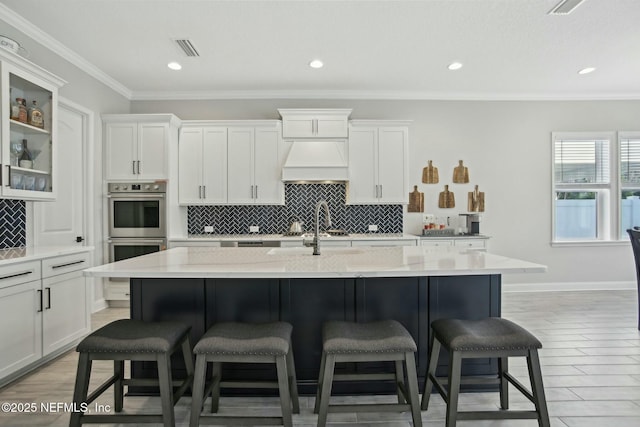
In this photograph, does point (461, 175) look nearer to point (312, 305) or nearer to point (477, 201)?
point (477, 201)

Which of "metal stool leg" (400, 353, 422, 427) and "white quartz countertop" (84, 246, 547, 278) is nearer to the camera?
"metal stool leg" (400, 353, 422, 427)

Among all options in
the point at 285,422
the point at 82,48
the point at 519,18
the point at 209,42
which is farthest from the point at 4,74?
the point at 519,18

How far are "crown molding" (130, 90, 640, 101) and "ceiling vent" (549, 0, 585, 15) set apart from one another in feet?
6.96

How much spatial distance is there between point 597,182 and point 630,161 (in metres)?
0.57

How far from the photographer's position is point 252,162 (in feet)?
Result: 15.6

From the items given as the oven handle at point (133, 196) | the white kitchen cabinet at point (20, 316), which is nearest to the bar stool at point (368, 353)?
the white kitchen cabinet at point (20, 316)

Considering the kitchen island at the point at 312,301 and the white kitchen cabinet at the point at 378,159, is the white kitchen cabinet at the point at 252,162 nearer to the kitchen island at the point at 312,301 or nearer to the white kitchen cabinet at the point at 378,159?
the white kitchen cabinet at the point at 378,159

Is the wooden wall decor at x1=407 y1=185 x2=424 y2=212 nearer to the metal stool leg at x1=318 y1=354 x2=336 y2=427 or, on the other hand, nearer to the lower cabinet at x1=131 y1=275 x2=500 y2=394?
the lower cabinet at x1=131 y1=275 x2=500 y2=394

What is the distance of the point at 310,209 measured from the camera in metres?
5.12

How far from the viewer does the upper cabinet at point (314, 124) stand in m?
4.71

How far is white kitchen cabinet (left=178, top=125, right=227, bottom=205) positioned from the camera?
15.5ft

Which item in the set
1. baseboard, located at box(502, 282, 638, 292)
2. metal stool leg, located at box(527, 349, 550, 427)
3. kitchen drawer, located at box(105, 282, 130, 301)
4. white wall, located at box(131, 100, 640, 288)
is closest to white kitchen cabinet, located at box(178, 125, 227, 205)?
kitchen drawer, located at box(105, 282, 130, 301)

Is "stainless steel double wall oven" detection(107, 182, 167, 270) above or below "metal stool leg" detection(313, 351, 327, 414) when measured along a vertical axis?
above

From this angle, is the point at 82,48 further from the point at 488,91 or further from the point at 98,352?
the point at 488,91
